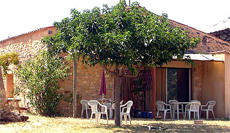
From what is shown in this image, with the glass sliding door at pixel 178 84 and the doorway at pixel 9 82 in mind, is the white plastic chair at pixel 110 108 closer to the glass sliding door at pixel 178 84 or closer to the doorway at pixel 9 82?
the glass sliding door at pixel 178 84

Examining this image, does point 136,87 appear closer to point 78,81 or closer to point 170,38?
point 78,81

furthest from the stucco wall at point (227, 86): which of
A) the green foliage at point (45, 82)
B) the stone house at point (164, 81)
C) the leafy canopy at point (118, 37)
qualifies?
the green foliage at point (45, 82)

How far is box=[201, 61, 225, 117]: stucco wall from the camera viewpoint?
43.2 feet

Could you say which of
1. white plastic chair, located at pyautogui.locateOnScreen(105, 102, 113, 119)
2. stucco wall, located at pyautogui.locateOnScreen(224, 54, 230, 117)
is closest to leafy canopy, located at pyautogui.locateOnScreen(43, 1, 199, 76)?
white plastic chair, located at pyautogui.locateOnScreen(105, 102, 113, 119)

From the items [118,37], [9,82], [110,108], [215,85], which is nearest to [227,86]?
[215,85]

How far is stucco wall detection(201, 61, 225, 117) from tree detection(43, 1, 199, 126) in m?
4.59

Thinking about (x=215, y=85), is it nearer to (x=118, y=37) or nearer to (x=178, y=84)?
(x=178, y=84)

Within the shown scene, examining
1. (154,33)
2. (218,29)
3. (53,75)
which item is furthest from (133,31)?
(218,29)

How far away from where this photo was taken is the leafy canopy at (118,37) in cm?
815

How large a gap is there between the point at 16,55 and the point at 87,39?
7566 mm

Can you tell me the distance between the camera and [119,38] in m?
7.79

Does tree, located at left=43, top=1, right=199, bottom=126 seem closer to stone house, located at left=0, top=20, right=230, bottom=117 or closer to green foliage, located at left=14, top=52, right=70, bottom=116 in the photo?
green foliage, located at left=14, top=52, right=70, bottom=116

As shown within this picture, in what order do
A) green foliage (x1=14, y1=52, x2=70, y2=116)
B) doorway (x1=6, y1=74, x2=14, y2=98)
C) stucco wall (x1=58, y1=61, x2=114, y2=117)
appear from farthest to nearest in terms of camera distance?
doorway (x1=6, y1=74, x2=14, y2=98)
stucco wall (x1=58, y1=61, x2=114, y2=117)
green foliage (x1=14, y1=52, x2=70, y2=116)

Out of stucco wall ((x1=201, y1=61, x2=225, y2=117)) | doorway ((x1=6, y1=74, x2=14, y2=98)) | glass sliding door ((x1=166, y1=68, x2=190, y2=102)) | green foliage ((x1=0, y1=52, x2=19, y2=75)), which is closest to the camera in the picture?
stucco wall ((x1=201, y1=61, x2=225, y2=117))
